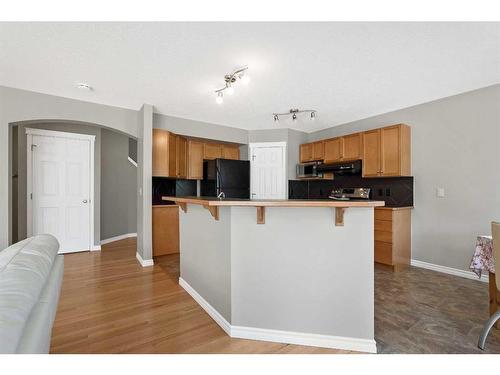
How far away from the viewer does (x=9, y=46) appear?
2152 mm

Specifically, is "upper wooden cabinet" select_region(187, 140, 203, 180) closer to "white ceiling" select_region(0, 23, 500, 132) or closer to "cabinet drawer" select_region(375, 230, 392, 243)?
"white ceiling" select_region(0, 23, 500, 132)

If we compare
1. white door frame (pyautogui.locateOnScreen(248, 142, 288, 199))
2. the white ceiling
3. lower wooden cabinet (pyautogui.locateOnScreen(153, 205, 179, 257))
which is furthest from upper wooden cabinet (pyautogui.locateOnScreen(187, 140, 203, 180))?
the white ceiling

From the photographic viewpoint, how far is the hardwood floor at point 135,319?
172 cm

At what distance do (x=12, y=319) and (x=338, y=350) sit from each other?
1.82 meters

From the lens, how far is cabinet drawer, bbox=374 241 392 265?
344cm

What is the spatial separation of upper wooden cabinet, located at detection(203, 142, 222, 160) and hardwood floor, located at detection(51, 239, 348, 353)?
2374mm

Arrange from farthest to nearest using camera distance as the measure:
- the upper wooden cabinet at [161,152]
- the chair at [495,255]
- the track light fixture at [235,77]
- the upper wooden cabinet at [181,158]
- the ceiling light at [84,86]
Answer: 1. the upper wooden cabinet at [181,158]
2. the upper wooden cabinet at [161,152]
3. the ceiling light at [84,86]
4. the track light fixture at [235,77]
5. the chair at [495,255]

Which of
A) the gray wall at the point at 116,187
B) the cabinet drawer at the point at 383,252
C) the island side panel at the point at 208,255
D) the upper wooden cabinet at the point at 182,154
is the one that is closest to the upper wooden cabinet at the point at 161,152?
the upper wooden cabinet at the point at 182,154

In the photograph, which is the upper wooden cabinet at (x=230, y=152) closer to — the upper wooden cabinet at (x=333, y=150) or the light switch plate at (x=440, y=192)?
the upper wooden cabinet at (x=333, y=150)

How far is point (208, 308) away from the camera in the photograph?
221cm

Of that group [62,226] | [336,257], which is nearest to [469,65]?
[336,257]

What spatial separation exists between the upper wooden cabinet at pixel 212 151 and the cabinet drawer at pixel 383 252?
3290 mm

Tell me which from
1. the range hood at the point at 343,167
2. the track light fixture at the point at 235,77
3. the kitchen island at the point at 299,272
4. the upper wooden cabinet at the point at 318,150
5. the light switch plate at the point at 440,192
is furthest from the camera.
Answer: the upper wooden cabinet at the point at 318,150
